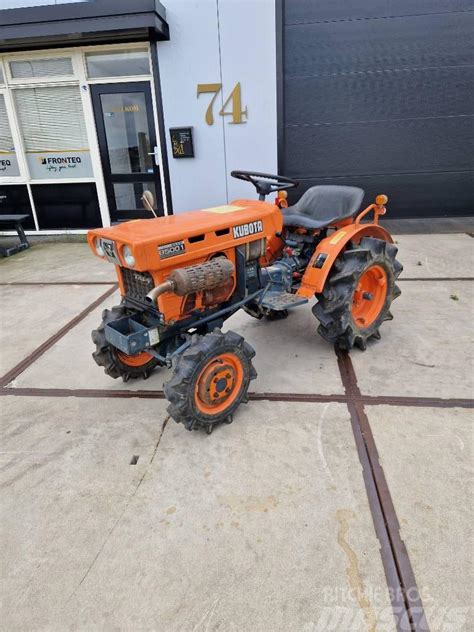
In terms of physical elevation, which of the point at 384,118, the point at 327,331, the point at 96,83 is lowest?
the point at 327,331

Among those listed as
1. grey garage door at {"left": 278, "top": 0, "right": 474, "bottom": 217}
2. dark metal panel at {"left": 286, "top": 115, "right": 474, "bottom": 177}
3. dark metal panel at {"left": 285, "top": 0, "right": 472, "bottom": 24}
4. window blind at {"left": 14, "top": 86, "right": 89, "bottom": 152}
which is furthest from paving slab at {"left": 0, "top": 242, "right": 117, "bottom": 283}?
dark metal panel at {"left": 285, "top": 0, "right": 472, "bottom": 24}

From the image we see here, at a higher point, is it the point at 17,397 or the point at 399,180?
the point at 399,180

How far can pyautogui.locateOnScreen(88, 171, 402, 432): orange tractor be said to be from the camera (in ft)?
7.06

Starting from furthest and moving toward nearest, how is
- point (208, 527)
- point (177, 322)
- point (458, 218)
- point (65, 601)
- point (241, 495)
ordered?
1. point (458, 218)
2. point (177, 322)
3. point (241, 495)
4. point (208, 527)
5. point (65, 601)

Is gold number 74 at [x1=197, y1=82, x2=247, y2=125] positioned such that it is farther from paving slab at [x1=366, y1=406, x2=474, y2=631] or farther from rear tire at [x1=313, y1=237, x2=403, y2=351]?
paving slab at [x1=366, y1=406, x2=474, y2=631]

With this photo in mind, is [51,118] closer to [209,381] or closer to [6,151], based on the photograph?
[6,151]

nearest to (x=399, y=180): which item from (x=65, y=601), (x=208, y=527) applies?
(x=208, y=527)

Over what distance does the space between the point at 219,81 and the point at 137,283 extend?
4500 mm

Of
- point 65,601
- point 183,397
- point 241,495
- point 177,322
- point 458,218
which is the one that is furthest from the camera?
point 458,218

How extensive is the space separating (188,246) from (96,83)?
518cm

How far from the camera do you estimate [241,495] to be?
73.9 inches

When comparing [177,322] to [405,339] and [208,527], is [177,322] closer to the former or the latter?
[208,527]

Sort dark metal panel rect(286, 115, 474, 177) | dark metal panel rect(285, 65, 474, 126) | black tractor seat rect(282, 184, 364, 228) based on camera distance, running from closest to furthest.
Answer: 1. black tractor seat rect(282, 184, 364, 228)
2. dark metal panel rect(285, 65, 474, 126)
3. dark metal panel rect(286, 115, 474, 177)

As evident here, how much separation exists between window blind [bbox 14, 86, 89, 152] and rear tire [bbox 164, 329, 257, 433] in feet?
18.1
